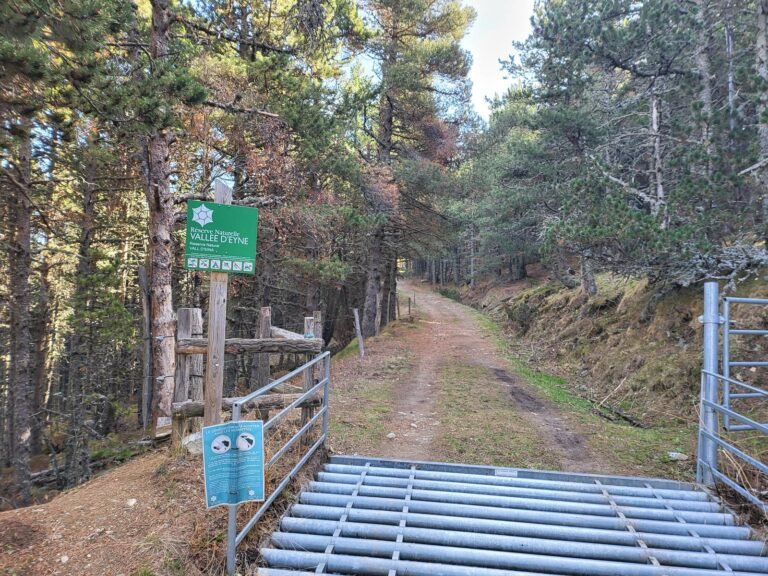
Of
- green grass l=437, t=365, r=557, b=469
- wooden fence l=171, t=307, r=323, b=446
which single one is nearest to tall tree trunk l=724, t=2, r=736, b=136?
green grass l=437, t=365, r=557, b=469

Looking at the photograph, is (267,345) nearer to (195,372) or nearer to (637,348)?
(195,372)

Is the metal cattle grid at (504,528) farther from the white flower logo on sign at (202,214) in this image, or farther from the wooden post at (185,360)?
the white flower logo on sign at (202,214)

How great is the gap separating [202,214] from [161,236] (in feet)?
12.9

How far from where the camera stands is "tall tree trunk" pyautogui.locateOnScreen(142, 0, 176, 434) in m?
6.92

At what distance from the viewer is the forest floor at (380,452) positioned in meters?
2.97

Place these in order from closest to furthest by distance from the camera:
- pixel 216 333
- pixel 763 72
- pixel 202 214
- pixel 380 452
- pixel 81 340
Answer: pixel 202 214 → pixel 216 333 → pixel 380 452 → pixel 763 72 → pixel 81 340

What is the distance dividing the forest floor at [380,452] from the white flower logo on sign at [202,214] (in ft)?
7.96

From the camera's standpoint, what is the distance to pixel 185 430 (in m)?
4.88

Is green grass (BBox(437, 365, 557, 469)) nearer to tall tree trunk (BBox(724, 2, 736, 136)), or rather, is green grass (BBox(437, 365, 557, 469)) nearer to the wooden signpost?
the wooden signpost

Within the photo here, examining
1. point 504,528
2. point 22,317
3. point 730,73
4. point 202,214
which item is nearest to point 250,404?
point 202,214

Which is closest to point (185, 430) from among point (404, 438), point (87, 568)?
point (87, 568)

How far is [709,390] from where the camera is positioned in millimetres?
4059

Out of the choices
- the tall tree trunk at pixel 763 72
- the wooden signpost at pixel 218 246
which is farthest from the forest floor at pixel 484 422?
the tall tree trunk at pixel 763 72

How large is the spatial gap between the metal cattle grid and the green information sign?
2182mm
